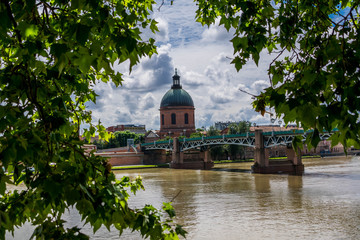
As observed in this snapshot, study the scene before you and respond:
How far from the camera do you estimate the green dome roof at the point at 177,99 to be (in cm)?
9831

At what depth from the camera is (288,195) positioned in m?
22.7

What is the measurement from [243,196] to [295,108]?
21095 millimetres

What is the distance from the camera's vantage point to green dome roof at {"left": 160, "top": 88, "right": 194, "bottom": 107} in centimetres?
9831

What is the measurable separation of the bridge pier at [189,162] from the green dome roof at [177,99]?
128 ft

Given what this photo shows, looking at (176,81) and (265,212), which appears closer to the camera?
(265,212)

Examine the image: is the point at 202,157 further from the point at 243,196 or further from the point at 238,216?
the point at 238,216

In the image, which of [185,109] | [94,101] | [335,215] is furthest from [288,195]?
[185,109]

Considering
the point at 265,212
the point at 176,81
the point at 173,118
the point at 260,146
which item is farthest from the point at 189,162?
the point at 176,81

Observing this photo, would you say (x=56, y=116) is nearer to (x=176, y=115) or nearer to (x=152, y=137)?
(x=176, y=115)

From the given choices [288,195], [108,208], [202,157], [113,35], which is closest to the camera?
[113,35]

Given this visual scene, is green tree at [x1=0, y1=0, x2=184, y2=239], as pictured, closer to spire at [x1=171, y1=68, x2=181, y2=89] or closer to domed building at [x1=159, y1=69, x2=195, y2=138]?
domed building at [x1=159, y1=69, x2=195, y2=138]

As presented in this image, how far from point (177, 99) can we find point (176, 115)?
4.06m

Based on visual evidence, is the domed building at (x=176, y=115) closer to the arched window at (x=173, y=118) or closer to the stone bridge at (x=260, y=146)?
the arched window at (x=173, y=118)

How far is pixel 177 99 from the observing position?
98750mm
